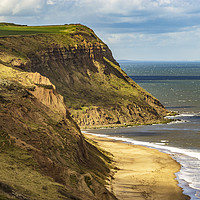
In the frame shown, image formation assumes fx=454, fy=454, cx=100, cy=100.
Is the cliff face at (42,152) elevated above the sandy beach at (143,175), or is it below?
above

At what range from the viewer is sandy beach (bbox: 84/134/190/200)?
132 ft

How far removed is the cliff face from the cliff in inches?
1911

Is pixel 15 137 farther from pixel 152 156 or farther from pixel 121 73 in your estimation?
pixel 121 73

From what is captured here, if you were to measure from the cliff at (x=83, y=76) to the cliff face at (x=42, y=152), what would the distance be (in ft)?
159

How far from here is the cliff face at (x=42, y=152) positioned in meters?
29.6

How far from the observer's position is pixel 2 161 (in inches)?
1264

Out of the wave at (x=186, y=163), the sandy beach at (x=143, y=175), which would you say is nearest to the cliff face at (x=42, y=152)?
the sandy beach at (x=143, y=175)

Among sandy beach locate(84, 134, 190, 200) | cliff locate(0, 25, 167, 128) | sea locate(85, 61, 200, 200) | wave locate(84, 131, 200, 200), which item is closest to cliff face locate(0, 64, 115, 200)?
sandy beach locate(84, 134, 190, 200)

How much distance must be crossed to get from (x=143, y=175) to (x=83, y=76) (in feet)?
247

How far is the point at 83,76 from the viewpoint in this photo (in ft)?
400

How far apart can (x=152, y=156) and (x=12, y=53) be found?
51.4 meters

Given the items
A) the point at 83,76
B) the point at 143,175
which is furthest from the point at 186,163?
the point at 83,76

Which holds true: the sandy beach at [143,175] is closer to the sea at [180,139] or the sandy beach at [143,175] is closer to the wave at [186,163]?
the wave at [186,163]

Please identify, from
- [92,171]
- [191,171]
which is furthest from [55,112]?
[191,171]
